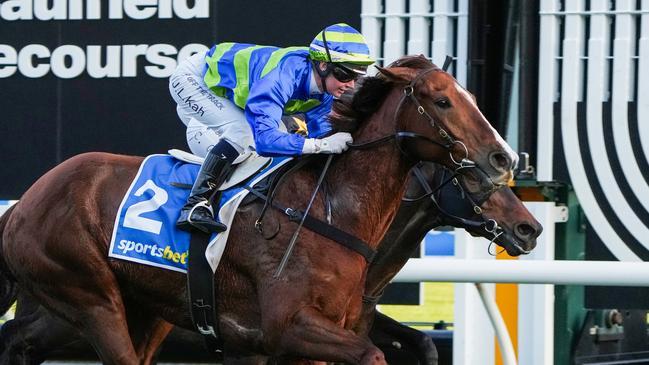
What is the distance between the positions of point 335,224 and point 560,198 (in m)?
1.59

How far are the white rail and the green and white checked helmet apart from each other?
913mm

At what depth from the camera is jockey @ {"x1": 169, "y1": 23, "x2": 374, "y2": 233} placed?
451 centimetres

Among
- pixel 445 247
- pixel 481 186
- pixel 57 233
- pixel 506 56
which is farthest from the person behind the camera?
pixel 445 247

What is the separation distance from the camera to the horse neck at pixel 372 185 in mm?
4500

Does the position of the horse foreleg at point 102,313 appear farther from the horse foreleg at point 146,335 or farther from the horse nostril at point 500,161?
the horse nostril at point 500,161

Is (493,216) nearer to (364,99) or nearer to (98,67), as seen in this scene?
(364,99)

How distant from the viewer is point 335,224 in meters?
4.51

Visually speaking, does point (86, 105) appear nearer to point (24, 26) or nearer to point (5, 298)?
point (24, 26)

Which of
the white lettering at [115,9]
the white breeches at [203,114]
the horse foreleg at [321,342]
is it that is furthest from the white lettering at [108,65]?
the horse foreleg at [321,342]

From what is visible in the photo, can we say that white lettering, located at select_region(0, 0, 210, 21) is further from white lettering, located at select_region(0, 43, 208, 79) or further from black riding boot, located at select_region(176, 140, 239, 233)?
black riding boot, located at select_region(176, 140, 239, 233)

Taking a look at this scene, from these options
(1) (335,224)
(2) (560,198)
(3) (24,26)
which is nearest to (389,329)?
(2) (560,198)

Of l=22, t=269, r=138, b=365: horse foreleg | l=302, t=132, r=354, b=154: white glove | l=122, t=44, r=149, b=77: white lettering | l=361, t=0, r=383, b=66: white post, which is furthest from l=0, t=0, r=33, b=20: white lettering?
l=302, t=132, r=354, b=154: white glove

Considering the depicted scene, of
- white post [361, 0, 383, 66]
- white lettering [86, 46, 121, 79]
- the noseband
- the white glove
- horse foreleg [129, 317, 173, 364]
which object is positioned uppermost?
white post [361, 0, 383, 66]

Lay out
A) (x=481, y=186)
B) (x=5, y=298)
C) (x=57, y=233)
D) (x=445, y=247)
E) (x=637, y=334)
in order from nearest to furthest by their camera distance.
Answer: (x=481, y=186)
(x=57, y=233)
(x=5, y=298)
(x=637, y=334)
(x=445, y=247)
